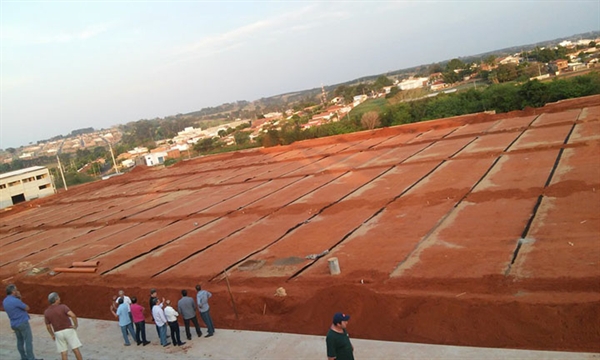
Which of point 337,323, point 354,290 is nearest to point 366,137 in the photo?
point 354,290

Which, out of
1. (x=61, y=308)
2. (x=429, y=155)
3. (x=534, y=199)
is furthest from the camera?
(x=429, y=155)

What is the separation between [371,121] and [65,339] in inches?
1763

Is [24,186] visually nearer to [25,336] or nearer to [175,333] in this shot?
[25,336]

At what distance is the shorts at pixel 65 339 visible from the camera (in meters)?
8.38

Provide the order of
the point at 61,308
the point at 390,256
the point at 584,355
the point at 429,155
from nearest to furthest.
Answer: the point at 584,355 → the point at 61,308 → the point at 390,256 → the point at 429,155

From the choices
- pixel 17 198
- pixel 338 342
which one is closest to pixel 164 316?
pixel 338 342

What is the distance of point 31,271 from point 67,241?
502 cm

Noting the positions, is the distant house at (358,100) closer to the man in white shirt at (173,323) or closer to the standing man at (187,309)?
the standing man at (187,309)

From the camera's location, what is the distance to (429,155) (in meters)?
27.3

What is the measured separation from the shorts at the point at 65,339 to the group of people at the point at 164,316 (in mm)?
1455

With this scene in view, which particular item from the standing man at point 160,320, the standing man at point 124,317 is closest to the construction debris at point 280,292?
the standing man at point 160,320

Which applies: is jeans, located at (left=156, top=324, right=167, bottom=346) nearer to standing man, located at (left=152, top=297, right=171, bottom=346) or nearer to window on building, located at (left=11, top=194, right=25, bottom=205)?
standing man, located at (left=152, top=297, right=171, bottom=346)

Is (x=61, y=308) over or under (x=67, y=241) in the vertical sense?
over

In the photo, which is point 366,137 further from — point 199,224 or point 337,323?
point 337,323
